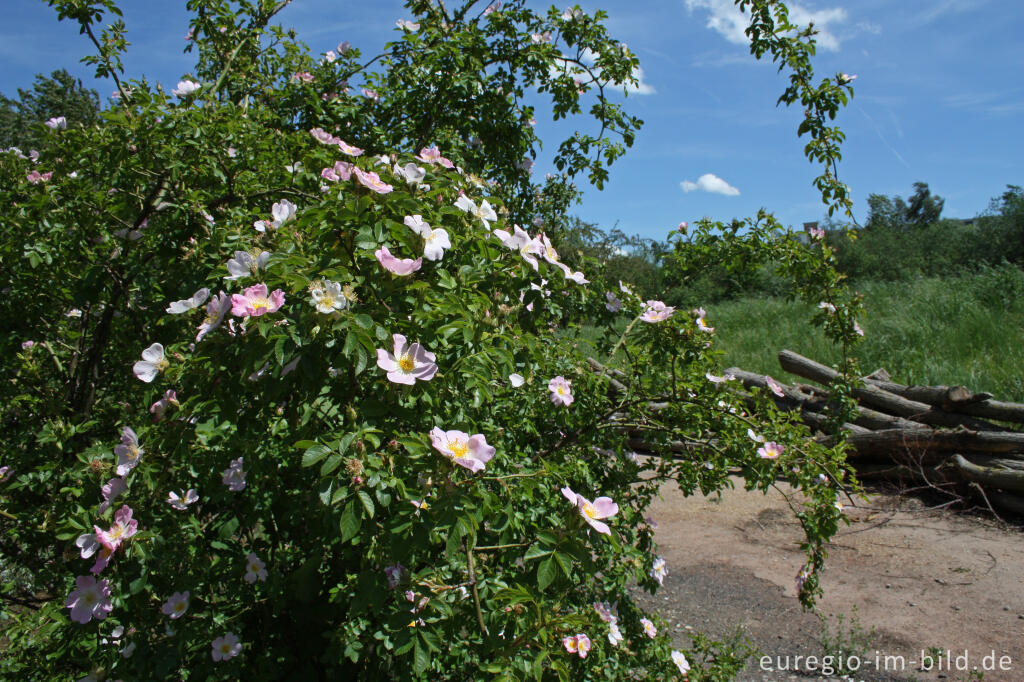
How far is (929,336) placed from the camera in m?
7.65

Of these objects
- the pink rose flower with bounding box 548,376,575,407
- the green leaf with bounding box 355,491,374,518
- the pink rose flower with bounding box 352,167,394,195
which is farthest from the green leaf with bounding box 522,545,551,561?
the pink rose flower with bounding box 548,376,575,407

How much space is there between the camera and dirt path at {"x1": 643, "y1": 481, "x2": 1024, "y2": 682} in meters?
2.72

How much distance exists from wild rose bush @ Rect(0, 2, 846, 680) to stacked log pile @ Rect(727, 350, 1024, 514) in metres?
2.99

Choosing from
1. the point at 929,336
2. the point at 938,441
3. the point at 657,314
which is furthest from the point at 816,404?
the point at 657,314

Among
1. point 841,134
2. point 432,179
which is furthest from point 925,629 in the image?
point 432,179

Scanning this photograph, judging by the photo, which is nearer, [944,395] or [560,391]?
[560,391]

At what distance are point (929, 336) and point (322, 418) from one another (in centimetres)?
854

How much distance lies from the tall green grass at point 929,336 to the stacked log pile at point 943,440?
1019mm

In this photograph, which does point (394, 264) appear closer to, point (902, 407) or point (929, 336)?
point (902, 407)

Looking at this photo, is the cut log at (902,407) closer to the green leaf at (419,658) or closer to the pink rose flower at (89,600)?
the green leaf at (419,658)

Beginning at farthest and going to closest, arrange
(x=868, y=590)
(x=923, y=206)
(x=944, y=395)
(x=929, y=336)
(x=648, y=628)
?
(x=923, y=206)
(x=929, y=336)
(x=944, y=395)
(x=868, y=590)
(x=648, y=628)

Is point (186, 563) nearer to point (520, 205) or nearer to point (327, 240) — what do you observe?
point (327, 240)

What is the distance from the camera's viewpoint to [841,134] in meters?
2.72

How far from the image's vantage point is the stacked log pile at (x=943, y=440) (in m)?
4.33
